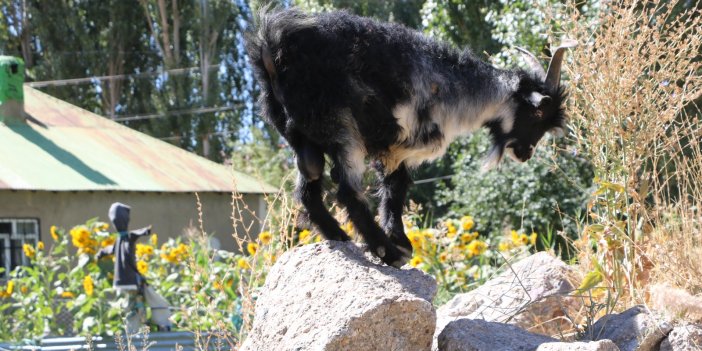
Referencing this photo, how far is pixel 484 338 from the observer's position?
3.59m

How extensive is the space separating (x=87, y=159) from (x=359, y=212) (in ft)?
32.1

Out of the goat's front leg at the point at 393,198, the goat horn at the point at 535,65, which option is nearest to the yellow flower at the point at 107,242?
the goat's front leg at the point at 393,198

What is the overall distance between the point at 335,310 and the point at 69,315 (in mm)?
5234

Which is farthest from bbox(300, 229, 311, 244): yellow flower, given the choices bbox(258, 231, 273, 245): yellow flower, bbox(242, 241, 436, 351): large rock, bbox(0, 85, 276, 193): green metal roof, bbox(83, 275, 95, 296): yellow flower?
bbox(0, 85, 276, 193): green metal roof

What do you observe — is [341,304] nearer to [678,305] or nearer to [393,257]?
[393,257]

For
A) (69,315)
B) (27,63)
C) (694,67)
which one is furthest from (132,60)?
(694,67)

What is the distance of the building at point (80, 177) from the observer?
12078 mm

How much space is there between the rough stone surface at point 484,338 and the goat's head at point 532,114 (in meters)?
1.12

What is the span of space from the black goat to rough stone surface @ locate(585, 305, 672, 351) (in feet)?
3.01

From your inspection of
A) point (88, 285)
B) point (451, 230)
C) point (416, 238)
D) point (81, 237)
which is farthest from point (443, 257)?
point (81, 237)

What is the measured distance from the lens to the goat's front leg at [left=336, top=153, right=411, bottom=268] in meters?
3.99

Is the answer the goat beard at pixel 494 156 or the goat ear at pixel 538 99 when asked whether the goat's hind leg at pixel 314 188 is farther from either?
the goat ear at pixel 538 99

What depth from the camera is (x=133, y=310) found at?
7.32 m

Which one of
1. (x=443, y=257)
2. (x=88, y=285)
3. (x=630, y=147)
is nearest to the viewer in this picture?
(x=630, y=147)
